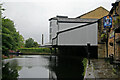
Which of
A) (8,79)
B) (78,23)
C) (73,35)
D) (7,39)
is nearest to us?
(8,79)

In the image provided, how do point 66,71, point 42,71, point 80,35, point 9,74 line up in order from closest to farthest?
point 9,74
point 66,71
point 42,71
point 80,35

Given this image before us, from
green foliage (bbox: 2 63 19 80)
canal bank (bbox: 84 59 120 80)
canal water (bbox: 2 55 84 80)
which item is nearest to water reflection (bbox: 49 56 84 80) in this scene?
canal water (bbox: 2 55 84 80)

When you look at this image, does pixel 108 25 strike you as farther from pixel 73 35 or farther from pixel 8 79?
pixel 8 79

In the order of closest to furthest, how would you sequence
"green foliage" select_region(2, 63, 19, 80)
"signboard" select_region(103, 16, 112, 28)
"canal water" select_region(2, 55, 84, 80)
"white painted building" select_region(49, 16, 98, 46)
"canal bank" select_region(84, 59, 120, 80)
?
"canal bank" select_region(84, 59, 120, 80) < "green foliage" select_region(2, 63, 19, 80) < "canal water" select_region(2, 55, 84, 80) < "signboard" select_region(103, 16, 112, 28) < "white painted building" select_region(49, 16, 98, 46)

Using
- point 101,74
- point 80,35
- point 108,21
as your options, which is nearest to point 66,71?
point 101,74

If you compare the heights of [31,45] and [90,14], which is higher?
[90,14]

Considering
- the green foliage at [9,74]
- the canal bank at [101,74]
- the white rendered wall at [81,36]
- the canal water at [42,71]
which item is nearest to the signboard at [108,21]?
the canal water at [42,71]

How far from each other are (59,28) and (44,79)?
17.0 metres

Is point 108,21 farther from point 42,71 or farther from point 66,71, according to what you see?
point 42,71

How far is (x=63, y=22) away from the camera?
23.9m

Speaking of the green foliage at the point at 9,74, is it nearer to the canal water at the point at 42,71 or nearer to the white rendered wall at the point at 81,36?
the canal water at the point at 42,71

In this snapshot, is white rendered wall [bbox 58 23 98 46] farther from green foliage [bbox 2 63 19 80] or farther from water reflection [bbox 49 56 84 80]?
green foliage [bbox 2 63 19 80]

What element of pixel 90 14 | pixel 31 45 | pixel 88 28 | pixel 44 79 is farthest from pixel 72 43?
pixel 31 45

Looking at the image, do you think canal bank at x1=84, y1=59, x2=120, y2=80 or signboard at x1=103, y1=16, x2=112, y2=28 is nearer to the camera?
canal bank at x1=84, y1=59, x2=120, y2=80
